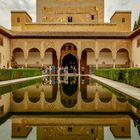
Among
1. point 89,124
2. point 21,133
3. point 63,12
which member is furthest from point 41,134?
point 63,12

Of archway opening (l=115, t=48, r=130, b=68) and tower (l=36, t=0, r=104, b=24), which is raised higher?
tower (l=36, t=0, r=104, b=24)

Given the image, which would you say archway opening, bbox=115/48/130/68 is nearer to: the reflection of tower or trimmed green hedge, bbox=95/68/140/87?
trimmed green hedge, bbox=95/68/140/87

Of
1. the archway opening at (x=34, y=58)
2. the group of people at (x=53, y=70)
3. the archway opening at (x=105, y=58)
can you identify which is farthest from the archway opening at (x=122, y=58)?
the archway opening at (x=34, y=58)

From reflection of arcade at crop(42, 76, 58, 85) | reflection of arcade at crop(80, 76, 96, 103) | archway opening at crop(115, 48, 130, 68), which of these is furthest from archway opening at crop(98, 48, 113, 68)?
reflection of arcade at crop(80, 76, 96, 103)

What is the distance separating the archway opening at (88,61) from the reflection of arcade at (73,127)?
94.5 ft

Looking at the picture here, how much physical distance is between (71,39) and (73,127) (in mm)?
28940

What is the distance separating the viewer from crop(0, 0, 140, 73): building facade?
3316 centimetres

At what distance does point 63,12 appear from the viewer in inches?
1563

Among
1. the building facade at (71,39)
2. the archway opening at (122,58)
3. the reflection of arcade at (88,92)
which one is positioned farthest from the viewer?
the archway opening at (122,58)

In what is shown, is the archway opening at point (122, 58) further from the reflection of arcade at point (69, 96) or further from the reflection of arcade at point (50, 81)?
the reflection of arcade at point (69, 96)

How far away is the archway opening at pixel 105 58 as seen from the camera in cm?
3453

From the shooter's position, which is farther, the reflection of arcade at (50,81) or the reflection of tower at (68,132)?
the reflection of arcade at (50,81)

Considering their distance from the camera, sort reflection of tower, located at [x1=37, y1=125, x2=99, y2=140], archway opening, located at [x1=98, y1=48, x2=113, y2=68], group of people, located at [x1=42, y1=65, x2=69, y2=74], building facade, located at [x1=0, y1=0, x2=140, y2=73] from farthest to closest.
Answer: archway opening, located at [x1=98, y1=48, x2=113, y2=68] → group of people, located at [x1=42, y1=65, x2=69, y2=74] → building facade, located at [x1=0, y1=0, x2=140, y2=73] → reflection of tower, located at [x1=37, y1=125, x2=99, y2=140]

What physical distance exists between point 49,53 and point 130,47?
8.77 m
